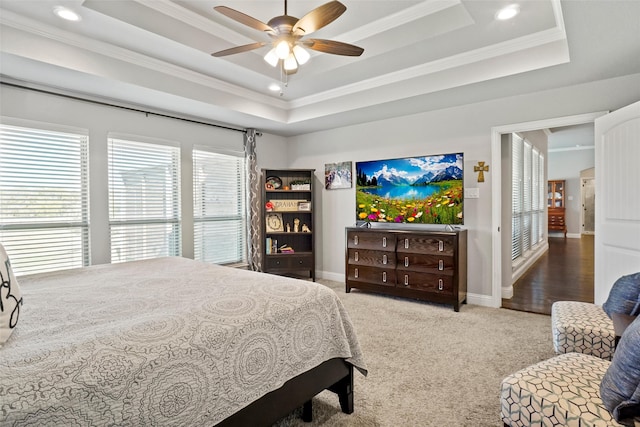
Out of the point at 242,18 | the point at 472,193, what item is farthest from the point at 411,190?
the point at 242,18

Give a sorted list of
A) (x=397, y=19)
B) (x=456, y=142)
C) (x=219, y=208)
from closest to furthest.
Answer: (x=397, y=19) < (x=456, y=142) < (x=219, y=208)

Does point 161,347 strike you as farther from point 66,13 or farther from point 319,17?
point 66,13

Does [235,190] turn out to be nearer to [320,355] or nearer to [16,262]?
[16,262]

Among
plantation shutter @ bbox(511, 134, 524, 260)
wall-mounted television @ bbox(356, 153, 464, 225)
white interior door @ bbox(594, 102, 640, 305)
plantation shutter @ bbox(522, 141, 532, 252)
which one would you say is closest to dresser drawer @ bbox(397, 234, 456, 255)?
wall-mounted television @ bbox(356, 153, 464, 225)

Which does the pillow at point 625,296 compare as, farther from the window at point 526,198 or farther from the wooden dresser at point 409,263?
the window at point 526,198

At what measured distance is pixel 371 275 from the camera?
442 cm

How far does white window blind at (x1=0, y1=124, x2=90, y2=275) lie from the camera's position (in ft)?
10.1

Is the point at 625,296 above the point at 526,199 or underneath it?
underneath

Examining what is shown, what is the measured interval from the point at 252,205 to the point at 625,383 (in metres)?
4.45

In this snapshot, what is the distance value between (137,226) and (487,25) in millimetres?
4091

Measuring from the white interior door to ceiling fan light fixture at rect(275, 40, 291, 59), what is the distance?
277 centimetres

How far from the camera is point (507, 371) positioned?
245 cm

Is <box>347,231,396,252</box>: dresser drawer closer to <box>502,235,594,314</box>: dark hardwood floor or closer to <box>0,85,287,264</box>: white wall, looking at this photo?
<box>502,235,594,314</box>: dark hardwood floor

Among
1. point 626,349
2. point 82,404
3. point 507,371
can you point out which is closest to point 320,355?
point 82,404
